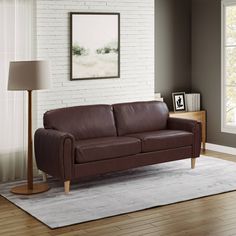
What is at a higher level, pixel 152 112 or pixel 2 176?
pixel 152 112

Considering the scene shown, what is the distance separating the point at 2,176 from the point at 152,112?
2008 mm

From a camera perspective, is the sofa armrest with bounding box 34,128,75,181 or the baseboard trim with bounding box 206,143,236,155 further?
the baseboard trim with bounding box 206,143,236,155

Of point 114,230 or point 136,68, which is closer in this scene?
point 114,230

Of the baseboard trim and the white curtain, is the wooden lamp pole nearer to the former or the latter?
the white curtain

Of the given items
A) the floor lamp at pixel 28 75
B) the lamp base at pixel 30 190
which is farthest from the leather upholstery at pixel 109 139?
the floor lamp at pixel 28 75

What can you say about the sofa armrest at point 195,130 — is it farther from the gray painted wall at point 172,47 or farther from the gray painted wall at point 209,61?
the gray painted wall at point 172,47

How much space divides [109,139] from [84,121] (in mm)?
405

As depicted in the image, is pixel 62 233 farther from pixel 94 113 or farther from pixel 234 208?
pixel 94 113

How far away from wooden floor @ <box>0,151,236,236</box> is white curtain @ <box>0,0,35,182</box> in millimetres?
1088

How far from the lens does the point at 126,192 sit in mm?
5781

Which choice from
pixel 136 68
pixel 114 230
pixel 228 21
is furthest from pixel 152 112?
pixel 114 230

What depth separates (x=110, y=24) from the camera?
23.4 ft

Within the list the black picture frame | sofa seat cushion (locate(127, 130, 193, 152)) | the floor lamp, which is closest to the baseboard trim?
the black picture frame

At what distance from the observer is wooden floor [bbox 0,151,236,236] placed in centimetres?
457
